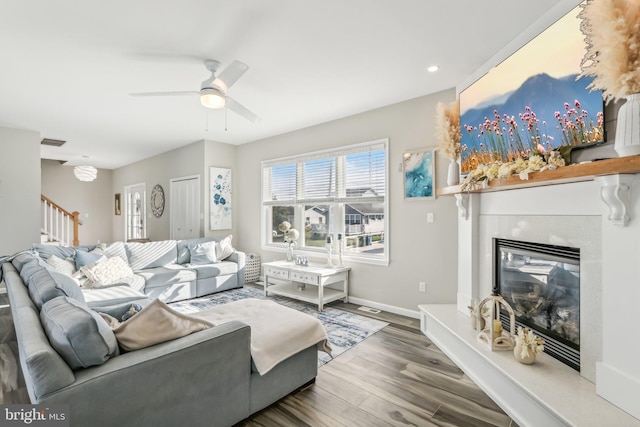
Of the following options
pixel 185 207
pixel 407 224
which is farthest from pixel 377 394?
pixel 185 207

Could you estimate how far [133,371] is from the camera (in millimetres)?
1290

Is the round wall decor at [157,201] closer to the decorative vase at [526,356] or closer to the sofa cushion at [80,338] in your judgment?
the sofa cushion at [80,338]

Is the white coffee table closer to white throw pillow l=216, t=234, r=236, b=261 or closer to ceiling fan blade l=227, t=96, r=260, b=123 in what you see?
white throw pillow l=216, t=234, r=236, b=261

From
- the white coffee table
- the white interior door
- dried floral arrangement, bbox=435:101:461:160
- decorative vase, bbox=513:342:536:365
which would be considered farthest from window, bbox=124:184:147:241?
decorative vase, bbox=513:342:536:365

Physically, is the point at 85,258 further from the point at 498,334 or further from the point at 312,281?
the point at 498,334

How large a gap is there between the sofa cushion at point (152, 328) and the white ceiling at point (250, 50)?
1982 mm

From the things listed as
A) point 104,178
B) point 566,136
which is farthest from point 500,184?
point 104,178

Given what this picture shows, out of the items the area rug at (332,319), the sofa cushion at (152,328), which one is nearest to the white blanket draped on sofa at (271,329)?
the sofa cushion at (152,328)

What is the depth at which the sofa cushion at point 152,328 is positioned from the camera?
1.42m

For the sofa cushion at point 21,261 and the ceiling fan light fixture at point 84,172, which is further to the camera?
the ceiling fan light fixture at point 84,172

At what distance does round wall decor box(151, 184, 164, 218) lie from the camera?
6.82 meters

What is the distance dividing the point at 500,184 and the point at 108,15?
121 inches

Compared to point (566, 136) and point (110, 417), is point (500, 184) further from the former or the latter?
point (110, 417)

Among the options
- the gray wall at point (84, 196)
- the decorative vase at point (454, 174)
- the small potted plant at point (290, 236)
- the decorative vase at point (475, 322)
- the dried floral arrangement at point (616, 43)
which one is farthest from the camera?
the gray wall at point (84, 196)
